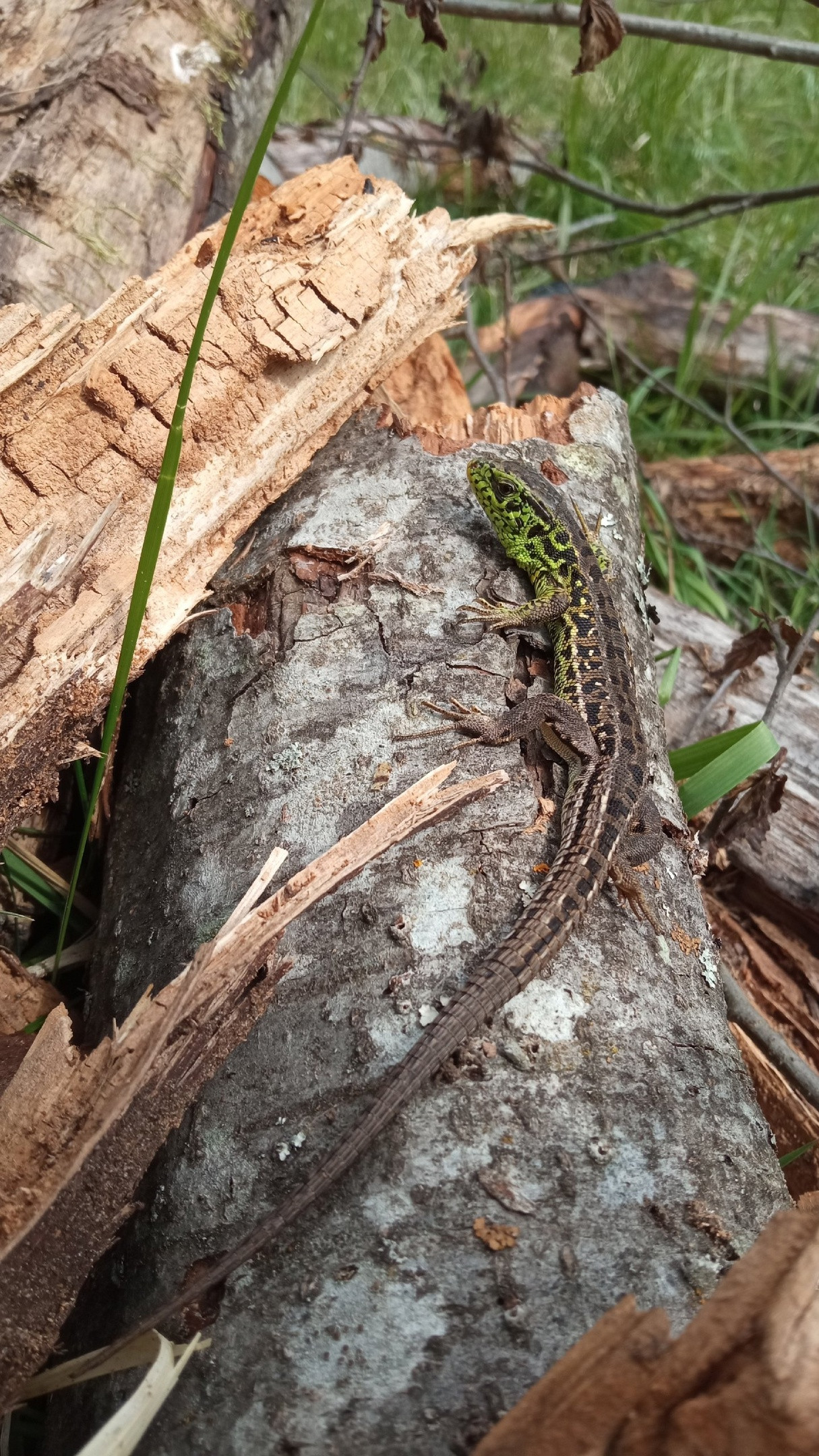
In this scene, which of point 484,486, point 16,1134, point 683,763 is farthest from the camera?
point 683,763

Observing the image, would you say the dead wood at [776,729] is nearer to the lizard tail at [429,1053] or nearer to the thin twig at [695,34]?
the lizard tail at [429,1053]

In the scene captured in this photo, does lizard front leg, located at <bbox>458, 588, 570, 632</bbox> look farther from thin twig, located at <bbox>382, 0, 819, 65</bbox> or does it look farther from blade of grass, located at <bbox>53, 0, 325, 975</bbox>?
thin twig, located at <bbox>382, 0, 819, 65</bbox>

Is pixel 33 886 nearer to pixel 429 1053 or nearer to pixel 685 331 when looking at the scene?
pixel 429 1053

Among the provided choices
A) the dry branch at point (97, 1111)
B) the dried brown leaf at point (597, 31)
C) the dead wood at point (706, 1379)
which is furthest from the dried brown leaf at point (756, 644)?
the dead wood at point (706, 1379)

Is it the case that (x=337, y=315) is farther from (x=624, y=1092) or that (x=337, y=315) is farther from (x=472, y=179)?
(x=472, y=179)

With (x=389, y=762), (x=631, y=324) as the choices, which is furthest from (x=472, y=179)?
(x=389, y=762)
